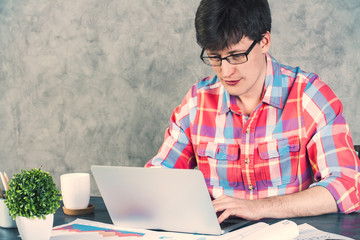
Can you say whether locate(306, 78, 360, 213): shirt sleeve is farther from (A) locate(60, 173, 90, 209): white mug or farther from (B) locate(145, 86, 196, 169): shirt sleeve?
(A) locate(60, 173, 90, 209): white mug

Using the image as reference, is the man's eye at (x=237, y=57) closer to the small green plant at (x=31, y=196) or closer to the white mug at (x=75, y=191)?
the white mug at (x=75, y=191)

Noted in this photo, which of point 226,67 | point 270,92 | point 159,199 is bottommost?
point 159,199

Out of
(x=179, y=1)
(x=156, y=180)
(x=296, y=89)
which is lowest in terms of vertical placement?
(x=156, y=180)

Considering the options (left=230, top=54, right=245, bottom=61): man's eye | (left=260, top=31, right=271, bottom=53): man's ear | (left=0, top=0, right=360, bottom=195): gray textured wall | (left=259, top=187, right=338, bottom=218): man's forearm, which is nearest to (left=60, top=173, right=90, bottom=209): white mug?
(left=259, top=187, right=338, bottom=218): man's forearm

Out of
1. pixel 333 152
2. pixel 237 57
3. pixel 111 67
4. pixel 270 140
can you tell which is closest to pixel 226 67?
pixel 237 57

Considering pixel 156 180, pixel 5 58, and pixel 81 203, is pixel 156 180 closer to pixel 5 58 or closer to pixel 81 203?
pixel 81 203

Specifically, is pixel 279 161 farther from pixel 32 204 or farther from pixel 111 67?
pixel 111 67

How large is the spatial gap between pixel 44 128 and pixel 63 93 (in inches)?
9.5

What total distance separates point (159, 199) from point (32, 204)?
305mm

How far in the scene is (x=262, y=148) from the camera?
1.69 m

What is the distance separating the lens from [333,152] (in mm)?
1522

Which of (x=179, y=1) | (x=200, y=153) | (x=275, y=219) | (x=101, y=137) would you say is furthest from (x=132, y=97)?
(x=275, y=219)

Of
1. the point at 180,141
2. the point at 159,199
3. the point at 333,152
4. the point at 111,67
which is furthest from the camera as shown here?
the point at 111,67

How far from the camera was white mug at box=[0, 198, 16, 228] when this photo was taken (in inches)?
47.7
